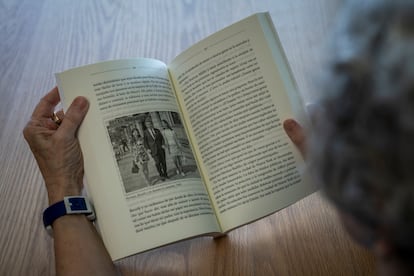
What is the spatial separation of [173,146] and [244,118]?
111mm

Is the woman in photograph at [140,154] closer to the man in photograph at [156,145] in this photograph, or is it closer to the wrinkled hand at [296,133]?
the man in photograph at [156,145]

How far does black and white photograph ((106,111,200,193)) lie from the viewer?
69 centimetres

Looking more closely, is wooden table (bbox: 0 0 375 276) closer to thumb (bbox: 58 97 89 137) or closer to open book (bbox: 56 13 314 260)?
open book (bbox: 56 13 314 260)

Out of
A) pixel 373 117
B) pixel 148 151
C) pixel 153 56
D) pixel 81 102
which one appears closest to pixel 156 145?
pixel 148 151

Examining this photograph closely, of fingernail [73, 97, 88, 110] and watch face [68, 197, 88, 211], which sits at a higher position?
fingernail [73, 97, 88, 110]

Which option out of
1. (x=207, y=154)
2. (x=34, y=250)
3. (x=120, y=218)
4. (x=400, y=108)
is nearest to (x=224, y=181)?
(x=207, y=154)

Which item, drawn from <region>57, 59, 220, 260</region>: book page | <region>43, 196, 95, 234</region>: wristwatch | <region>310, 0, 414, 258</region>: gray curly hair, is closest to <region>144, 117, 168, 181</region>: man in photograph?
<region>57, 59, 220, 260</region>: book page

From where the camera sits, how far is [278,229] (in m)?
0.71

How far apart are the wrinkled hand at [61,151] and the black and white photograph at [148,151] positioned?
55 mm

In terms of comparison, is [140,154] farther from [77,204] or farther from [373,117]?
[373,117]

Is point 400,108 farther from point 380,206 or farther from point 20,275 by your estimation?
point 20,275

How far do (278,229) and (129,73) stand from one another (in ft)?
1.06

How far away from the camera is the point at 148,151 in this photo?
2.28 ft

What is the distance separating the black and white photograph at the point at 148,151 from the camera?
0.69m
